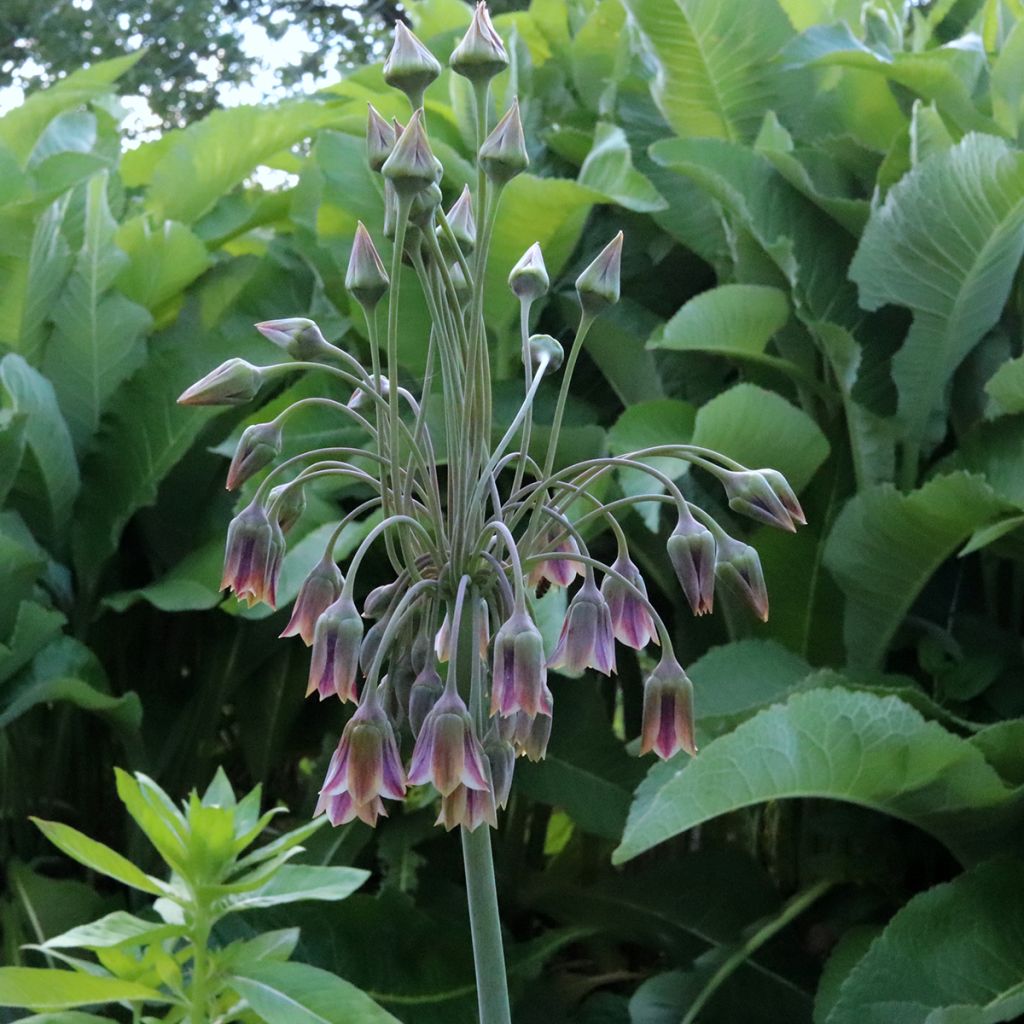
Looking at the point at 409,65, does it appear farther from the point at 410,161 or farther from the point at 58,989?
the point at 58,989

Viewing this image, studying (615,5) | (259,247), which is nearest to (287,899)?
(259,247)

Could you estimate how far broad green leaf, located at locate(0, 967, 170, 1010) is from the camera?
3.04 feet

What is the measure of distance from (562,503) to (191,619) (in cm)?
113

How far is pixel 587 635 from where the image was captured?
708mm

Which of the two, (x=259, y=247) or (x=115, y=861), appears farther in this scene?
(x=259, y=247)

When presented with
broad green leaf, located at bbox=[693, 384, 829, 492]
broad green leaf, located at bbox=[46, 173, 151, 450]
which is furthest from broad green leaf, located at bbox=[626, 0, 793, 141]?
broad green leaf, located at bbox=[46, 173, 151, 450]

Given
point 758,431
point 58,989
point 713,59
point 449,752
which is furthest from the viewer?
point 713,59

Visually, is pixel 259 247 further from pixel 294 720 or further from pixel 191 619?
pixel 294 720

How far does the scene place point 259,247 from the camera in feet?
6.62

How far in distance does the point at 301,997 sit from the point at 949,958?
0.62 metres

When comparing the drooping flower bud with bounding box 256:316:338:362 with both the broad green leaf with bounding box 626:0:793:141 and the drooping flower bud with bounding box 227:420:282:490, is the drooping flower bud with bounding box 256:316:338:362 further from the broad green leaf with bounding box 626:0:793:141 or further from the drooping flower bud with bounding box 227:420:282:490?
the broad green leaf with bounding box 626:0:793:141

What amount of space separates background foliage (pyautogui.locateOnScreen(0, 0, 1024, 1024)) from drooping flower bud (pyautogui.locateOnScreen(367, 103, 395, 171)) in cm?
62

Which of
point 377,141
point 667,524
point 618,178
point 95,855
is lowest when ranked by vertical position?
point 667,524

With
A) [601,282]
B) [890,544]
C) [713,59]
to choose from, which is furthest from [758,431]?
[601,282]
